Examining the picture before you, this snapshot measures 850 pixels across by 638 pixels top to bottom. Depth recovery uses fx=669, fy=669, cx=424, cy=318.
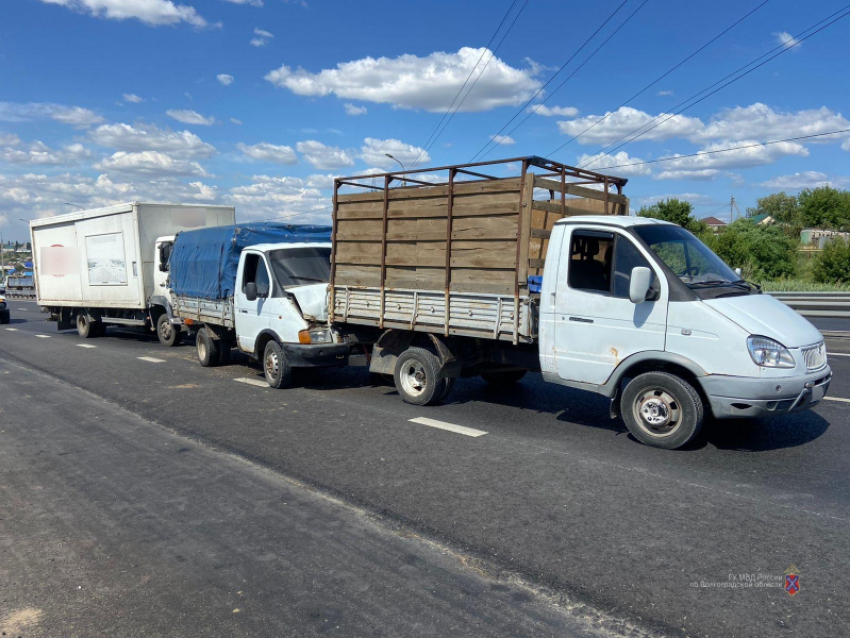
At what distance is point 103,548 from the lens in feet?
14.5

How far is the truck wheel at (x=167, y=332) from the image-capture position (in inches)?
624

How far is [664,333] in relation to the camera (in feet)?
20.2

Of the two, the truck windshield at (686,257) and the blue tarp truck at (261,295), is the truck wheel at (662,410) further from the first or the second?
the blue tarp truck at (261,295)

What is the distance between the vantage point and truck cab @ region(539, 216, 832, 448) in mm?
5785

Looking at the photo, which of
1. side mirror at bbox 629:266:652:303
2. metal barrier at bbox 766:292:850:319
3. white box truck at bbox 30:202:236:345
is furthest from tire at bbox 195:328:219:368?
metal barrier at bbox 766:292:850:319

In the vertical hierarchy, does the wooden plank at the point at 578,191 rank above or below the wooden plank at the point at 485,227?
above

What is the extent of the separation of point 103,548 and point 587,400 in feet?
19.9

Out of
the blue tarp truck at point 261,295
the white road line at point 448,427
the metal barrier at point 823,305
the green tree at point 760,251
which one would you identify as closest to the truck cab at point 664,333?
the white road line at point 448,427

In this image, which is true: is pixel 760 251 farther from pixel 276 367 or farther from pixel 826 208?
A: pixel 276 367

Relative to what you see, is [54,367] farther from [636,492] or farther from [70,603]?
[636,492]

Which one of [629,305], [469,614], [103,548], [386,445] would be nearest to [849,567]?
[469,614]

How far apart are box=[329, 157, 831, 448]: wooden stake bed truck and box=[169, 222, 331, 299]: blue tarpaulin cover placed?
3.10 m

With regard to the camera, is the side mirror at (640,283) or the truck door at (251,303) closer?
the side mirror at (640,283)

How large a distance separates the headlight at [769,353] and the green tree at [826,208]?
241 ft
